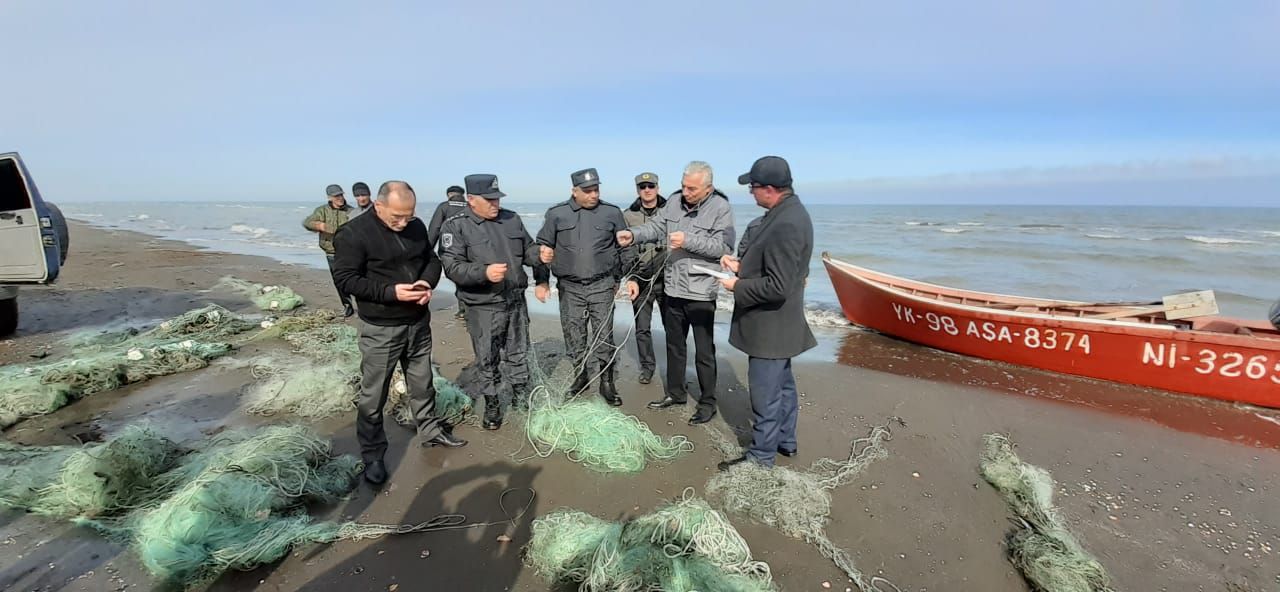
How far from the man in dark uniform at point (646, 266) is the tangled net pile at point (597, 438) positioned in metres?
1.45

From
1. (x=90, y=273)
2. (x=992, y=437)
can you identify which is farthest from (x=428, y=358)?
(x=90, y=273)

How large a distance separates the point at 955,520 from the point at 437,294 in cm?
1009

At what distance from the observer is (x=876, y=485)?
12.7 ft

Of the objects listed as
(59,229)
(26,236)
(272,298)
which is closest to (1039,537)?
(26,236)

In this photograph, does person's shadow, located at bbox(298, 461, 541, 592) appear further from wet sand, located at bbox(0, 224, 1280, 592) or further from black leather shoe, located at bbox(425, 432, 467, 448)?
black leather shoe, located at bbox(425, 432, 467, 448)

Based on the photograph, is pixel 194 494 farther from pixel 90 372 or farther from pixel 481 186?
pixel 90 372

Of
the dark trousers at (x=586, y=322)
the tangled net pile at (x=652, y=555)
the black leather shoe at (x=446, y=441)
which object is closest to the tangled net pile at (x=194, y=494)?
the black leather shoe at (x=446, y=441)

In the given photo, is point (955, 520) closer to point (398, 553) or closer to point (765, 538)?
point (765, 538)

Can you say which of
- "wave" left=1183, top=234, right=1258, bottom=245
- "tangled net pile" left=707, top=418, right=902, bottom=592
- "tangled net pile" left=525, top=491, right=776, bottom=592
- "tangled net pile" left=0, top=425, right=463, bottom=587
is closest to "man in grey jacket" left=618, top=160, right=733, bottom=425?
"tangled net pile" left=707, top=418, right=902, bottom=592

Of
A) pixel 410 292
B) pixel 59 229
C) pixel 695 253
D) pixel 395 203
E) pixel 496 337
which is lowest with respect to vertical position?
pixel 496 337

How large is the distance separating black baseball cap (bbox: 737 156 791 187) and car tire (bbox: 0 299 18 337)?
9844 millimetres

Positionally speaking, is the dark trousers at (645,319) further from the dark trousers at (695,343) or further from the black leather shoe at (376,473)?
the black leather shoe at (376,473)

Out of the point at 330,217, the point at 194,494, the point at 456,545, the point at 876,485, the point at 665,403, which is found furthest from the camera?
the point at 330,217

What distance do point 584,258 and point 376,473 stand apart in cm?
224
